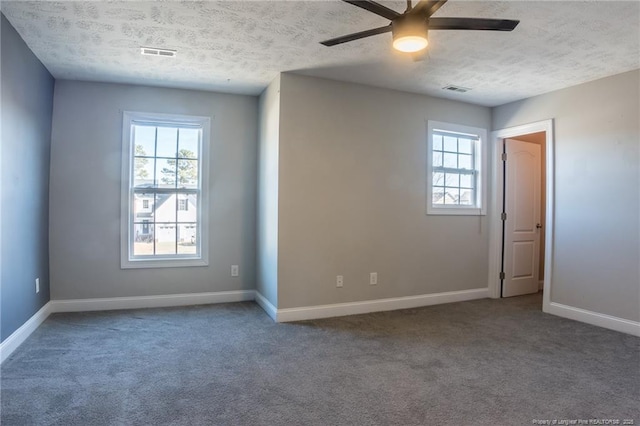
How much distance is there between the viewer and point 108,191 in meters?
4.14

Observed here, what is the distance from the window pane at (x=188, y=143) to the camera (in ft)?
14.6

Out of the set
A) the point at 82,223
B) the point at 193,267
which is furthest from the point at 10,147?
the point at 193,267

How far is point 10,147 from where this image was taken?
2.94 meters

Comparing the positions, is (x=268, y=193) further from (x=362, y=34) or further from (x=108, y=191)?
(x=362, y=34)

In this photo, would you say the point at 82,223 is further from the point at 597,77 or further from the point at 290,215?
the point at 597,77

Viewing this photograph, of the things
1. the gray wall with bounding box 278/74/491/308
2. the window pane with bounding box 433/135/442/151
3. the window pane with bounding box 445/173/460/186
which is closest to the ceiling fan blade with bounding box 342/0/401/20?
the gray wall with bounding box 278/74/491/308

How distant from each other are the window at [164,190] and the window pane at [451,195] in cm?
302

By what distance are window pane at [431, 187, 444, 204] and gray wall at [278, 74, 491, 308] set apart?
0.22 metres

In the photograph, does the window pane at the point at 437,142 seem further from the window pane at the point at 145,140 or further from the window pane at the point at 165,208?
the window pane at the point at 145,140

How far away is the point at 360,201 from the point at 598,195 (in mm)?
2430

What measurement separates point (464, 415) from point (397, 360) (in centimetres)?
79

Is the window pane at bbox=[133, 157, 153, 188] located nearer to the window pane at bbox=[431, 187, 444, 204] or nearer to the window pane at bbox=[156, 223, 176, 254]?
the window pane at bbox=[156, 223, 176, 254]

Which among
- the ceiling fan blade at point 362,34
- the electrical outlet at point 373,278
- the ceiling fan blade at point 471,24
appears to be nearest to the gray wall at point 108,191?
the electrical outlet at point 373,278

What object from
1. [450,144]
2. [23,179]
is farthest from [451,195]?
[23,179]
